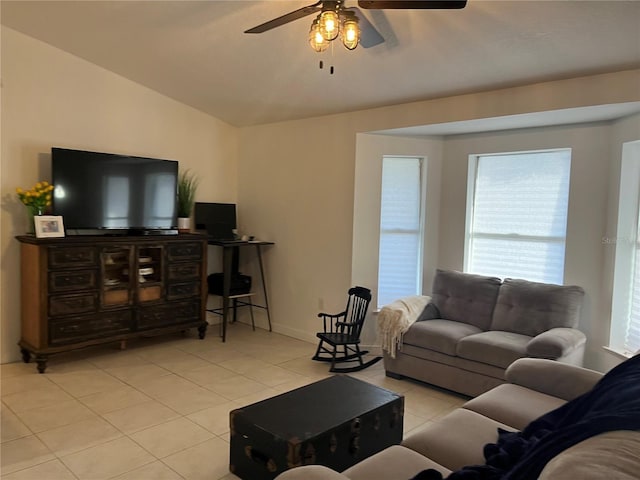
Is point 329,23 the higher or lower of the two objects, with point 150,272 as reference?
higher

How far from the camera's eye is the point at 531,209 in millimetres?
4293

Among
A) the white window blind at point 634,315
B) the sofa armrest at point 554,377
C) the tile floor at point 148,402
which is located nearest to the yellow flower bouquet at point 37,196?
the tile floor at point 148,402

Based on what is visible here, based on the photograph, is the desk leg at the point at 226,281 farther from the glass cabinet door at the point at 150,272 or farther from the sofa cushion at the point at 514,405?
the sofa cushion at the point at 514,405

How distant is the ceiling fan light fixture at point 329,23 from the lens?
232cm

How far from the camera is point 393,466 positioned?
71.7 inches

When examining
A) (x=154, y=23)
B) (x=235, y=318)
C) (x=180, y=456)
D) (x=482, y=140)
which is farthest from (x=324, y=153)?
(x=180, y=456)

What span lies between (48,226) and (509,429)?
3.84 meters

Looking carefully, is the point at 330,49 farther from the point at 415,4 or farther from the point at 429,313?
the point at 429,313

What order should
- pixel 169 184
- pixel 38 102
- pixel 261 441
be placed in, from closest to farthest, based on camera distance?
pixel 261 441
pixel 38 102
pixel 169 184

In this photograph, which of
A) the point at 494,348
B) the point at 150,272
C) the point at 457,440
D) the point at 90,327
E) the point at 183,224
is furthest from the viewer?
the point at 183,224

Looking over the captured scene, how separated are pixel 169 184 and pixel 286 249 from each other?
1.49 meters

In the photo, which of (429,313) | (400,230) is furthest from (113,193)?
(429,313)

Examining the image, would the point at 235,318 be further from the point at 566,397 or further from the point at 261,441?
the point at 566,397

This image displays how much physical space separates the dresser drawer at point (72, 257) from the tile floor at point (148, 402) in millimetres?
937
